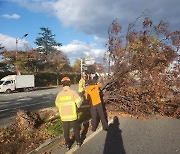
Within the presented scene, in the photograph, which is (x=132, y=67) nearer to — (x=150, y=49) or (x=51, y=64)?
(x=150, y=49)

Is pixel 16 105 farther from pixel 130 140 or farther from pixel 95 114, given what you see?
pixel 130 140

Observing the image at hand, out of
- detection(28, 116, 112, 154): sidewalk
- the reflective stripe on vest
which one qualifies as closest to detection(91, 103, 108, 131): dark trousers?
detection(28, 116, 112, 154): sidewalk

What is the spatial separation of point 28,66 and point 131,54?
39724 millimetres

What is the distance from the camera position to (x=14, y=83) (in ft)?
110

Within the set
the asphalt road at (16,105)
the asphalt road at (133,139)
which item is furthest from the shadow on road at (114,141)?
the asphalt road at (16,105)

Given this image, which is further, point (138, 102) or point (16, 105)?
point (16, 105)

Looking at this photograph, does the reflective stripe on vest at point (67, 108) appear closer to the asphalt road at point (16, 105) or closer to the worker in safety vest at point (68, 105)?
the worker in safety vest at point (68, 105)

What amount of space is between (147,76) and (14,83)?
1006 inches

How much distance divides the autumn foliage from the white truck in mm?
23303

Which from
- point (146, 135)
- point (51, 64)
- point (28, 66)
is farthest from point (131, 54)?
point (51, 64)

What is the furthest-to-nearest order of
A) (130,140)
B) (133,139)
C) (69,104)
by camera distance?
(133,139)
(130,140)
(69,104)

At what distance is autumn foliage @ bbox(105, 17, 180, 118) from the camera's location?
36.2ft

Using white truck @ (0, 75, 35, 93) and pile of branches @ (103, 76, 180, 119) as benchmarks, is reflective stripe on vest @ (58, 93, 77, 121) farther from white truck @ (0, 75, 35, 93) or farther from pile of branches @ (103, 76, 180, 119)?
white truck @ (0, 75, 35, 93)

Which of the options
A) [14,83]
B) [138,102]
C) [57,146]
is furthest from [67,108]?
[14,83]
